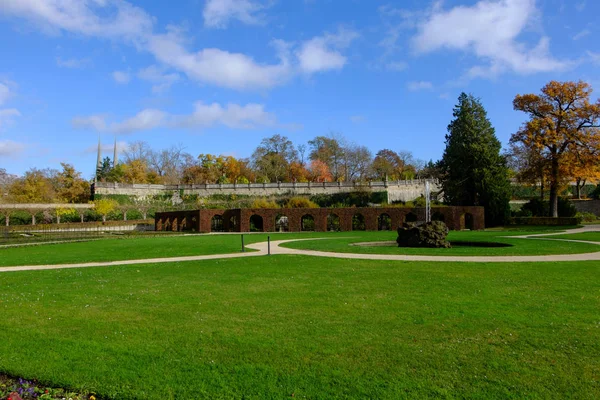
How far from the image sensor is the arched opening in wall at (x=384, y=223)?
3962 centimetres

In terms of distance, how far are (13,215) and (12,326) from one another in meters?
58.2

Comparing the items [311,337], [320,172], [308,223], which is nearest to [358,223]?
[308,223]

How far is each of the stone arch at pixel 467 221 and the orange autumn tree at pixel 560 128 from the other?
28.6 feet

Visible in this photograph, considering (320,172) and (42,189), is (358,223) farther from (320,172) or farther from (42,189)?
(42,189)

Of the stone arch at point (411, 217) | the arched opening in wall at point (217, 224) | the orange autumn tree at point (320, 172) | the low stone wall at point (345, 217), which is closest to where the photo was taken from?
the low stone wall at point (345, 217)

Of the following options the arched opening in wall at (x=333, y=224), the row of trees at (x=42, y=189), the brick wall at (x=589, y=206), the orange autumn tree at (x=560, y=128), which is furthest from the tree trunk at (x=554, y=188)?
the row of trees at (x=42, y=189)

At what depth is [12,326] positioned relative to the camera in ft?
22.6

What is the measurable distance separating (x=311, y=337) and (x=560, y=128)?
141 feet

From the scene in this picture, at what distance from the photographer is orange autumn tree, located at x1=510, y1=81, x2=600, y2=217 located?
3909 cm

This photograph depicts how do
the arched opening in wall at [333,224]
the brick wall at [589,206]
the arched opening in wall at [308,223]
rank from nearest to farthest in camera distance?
the arched opening in wall at [333,224]
the arched opening in wall at [308,223]
the brick wall at [589,206]

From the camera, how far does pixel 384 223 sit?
41000mm

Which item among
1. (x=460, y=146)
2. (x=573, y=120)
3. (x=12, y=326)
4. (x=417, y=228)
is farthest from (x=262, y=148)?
(x=12, y=326)

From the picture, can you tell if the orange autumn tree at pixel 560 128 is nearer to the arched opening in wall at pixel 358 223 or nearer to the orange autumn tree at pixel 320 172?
the arched opening in wall at pixel 358 223

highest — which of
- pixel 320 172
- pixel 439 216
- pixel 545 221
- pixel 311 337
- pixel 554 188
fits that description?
pixel 320 172
